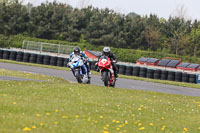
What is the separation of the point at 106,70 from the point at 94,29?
5246 centimetres

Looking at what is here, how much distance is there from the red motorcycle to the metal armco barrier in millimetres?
13848

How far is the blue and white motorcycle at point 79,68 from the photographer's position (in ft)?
54.5

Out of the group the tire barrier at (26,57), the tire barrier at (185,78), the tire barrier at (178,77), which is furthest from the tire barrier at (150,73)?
the tire barrier at (26,57)

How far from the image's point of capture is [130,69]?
108 feet

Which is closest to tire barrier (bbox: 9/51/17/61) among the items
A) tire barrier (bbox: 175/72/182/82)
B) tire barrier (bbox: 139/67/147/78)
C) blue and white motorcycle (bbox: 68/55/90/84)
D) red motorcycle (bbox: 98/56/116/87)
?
tire barrier (bbox: 139/67/147/78)

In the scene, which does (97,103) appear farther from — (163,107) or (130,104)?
(163,107)

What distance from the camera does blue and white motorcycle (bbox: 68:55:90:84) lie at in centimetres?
1662

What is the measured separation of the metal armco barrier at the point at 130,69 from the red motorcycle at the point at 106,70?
1385 cm

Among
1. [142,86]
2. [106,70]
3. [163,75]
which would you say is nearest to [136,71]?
[163,75]

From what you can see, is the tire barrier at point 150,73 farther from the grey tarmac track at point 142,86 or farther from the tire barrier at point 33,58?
the tire barrier at point 33,58

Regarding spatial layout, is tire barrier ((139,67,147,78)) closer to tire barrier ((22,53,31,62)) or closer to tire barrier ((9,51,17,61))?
tire barrier ((22,53,31,62))

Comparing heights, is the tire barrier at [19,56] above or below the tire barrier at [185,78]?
above

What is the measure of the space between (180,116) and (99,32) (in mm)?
57107

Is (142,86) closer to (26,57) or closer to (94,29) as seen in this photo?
(26,57)
